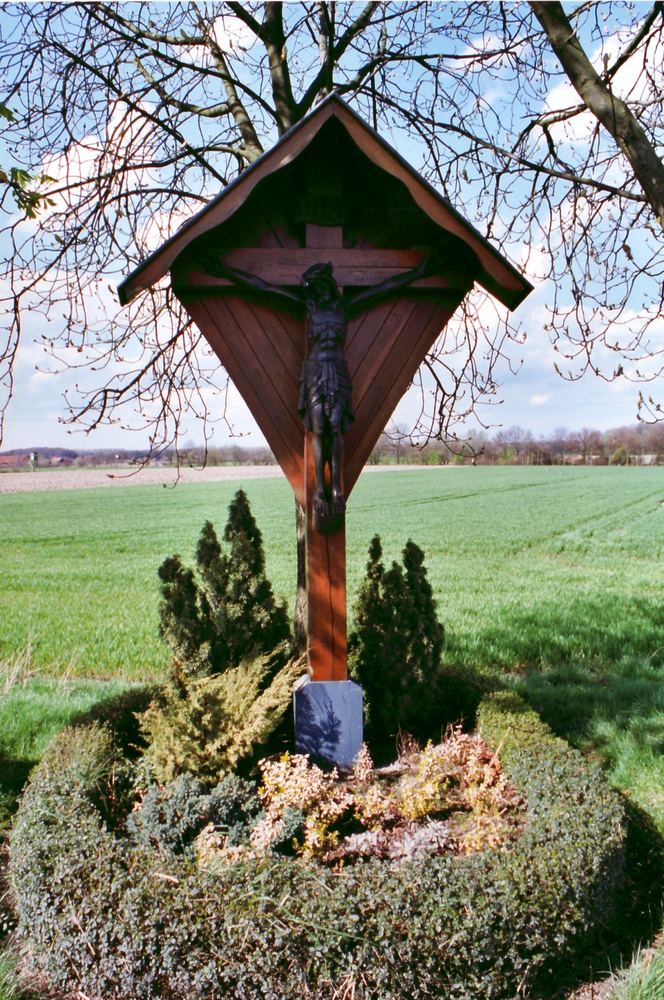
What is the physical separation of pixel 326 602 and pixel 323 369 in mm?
1297

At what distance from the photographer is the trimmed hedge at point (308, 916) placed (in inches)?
101

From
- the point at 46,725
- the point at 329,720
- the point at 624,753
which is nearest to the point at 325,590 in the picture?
the point at 329,720

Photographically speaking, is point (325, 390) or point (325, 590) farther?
point (325, 590)

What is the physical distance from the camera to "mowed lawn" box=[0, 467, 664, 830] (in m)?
5.80

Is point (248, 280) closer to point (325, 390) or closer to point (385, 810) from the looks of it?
point (325, 390)

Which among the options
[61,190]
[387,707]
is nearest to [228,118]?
[61,190]

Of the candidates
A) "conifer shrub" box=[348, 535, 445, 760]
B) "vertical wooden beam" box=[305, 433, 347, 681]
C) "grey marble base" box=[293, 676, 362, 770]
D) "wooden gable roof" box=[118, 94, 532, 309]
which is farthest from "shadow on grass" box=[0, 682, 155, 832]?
"wooden gable roof" box=[118, 94, 532, 309]

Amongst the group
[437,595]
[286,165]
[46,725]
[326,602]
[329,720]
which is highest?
[286,165]

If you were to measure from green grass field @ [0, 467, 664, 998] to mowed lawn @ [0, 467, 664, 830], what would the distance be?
0.07 ft

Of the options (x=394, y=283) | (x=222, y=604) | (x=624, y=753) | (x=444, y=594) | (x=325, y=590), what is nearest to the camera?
(x=394, y=283)

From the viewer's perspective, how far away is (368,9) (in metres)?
5.55

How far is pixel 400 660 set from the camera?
451cm

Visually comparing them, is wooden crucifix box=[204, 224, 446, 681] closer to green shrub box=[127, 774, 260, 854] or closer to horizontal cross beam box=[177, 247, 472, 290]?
horizontal cross beam box=[177, 247, 472, 290]

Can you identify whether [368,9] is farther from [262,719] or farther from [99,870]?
[99,870]
